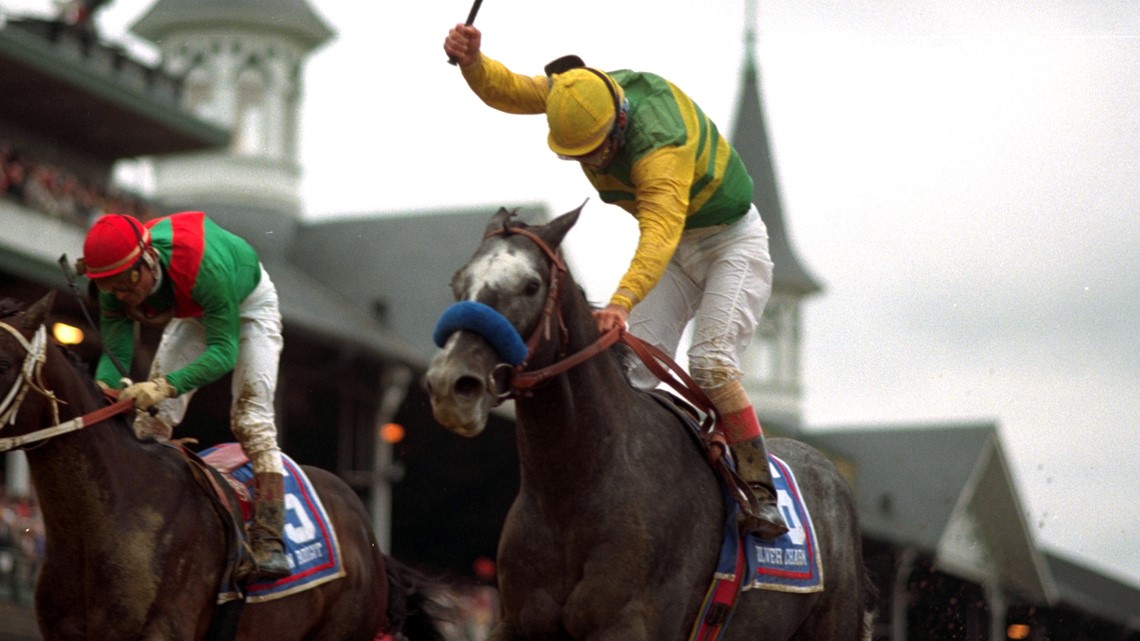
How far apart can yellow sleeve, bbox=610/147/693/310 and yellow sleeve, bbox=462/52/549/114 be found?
60 centimetres

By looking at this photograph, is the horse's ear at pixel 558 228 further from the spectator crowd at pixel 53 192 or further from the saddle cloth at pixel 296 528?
the spectator crowd at pixel 53 192

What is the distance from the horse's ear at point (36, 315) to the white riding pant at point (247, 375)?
104 cm

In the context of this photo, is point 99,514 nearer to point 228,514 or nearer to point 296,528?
point 228,514

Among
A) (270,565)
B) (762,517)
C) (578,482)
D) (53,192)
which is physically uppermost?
(578,482)

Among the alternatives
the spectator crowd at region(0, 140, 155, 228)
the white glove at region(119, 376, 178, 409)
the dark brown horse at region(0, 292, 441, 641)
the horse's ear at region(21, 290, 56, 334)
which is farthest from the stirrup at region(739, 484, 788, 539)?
the spectator crowd at region(0, 140, 155, 228)

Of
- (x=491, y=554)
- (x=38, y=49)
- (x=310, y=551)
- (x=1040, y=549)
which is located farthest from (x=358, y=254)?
(x=310, y=551)

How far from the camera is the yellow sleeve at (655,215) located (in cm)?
756

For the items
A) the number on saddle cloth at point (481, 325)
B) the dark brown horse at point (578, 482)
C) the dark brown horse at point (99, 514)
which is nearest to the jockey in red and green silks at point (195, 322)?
the dark brown horse at point (99, 514)

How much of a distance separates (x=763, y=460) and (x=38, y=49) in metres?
21.0

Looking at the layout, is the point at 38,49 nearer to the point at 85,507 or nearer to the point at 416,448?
the point at 416,448

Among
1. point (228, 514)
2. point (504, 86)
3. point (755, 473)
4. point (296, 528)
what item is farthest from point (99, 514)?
point (755, 473)

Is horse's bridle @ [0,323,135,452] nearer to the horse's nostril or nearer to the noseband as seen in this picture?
the noseband

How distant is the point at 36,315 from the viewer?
26.2ft

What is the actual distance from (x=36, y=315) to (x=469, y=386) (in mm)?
2174
